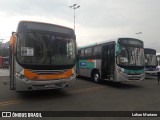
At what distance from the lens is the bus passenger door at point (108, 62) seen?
42.2 ft

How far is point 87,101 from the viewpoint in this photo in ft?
27.1

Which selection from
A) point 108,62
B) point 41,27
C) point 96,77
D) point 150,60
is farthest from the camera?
point 150,60

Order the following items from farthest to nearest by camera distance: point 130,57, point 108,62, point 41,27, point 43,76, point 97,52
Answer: point 97,52 → point 108,62 → point 130,57 → point 41,27 → point 43,76

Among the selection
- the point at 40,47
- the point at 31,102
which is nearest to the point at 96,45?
the point at 40,47

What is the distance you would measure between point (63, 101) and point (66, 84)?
1.09 m

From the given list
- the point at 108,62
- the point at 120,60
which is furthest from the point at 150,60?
the point at 120,60

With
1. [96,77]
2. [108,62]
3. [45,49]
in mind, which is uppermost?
[45,49]

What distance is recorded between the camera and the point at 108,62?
13.4 metres

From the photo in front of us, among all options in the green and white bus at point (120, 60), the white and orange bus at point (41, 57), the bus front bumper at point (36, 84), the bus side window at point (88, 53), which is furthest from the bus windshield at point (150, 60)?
the bus front bumper at point (36, 84)

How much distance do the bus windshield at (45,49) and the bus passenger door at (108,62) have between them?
4.12m

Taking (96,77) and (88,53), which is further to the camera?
(88,53)

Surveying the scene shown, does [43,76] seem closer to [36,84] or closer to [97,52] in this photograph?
[36,84]

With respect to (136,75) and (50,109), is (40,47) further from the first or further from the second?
(136,75)

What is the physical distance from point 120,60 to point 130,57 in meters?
0.75
